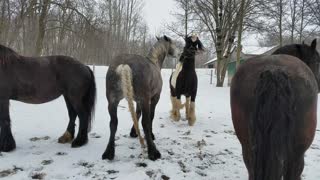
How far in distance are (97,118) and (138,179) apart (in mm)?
3348

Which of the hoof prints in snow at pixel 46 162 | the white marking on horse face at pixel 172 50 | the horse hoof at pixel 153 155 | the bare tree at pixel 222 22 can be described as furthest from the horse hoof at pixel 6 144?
the bare tree at pixel 222 22

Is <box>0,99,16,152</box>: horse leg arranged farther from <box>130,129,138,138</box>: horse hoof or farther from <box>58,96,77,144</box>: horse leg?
<box>130,129,138,138</box>: horse hoof

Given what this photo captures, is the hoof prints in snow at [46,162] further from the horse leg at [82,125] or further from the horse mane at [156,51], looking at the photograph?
the horse mane at [156,51]

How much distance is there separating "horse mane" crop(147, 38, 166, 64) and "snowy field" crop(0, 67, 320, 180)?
1.43 m

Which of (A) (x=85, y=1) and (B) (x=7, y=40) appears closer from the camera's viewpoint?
(B) (x=7, y=40)

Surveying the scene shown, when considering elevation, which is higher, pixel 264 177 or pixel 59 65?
pixel 59 65

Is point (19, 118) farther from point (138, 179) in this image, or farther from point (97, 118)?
point (138, 179)

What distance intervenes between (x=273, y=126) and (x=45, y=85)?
3.54 metres

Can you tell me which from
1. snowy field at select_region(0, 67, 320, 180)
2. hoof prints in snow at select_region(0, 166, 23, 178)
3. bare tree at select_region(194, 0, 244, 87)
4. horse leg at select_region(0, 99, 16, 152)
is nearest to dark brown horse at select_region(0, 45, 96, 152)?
horse leg at select_region(0, 99, 16, 152)

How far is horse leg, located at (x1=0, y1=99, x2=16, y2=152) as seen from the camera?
162 inches

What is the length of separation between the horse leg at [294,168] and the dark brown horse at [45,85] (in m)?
3.20

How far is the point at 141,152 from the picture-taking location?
167 inches

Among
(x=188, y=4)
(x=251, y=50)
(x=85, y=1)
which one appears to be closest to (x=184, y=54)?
(x=85, y=1)

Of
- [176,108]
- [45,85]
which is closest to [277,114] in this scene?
[45,85]
